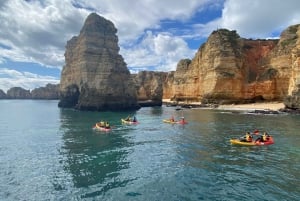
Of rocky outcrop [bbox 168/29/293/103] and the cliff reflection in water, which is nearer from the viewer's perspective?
the cliff reflection in water

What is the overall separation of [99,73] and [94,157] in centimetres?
6044

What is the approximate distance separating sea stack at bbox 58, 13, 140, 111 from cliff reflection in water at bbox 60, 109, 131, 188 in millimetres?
42567

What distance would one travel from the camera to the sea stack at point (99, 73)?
80.4 metres

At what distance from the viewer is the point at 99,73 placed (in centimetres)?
8281

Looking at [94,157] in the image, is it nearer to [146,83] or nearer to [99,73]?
[99,73]

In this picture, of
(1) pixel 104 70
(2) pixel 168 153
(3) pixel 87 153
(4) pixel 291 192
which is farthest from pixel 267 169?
(1) pixel 104 70

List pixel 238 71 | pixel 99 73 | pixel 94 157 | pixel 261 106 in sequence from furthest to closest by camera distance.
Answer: pixel 238 71, pixel 99 73, pixel 261 106, pixel 94 157

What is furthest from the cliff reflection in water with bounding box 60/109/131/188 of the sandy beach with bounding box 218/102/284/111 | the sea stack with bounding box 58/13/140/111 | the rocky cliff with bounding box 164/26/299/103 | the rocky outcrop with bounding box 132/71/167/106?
the rocky outcrop with bounding box 132/71/167/106

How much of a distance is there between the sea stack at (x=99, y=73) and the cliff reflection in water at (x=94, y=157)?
42.6 meters

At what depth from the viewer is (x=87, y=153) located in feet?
86.6

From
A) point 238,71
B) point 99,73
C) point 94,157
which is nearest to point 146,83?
point 238,71

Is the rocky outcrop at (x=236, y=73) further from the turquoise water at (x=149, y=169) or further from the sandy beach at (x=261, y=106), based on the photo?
the turquoise water at (x=149, y=169)

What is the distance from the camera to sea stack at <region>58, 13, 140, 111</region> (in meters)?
80.4

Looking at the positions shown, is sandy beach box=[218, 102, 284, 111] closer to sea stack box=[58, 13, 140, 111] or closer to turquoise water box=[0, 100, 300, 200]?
sea stack box=[58, 13, 140, 111]
